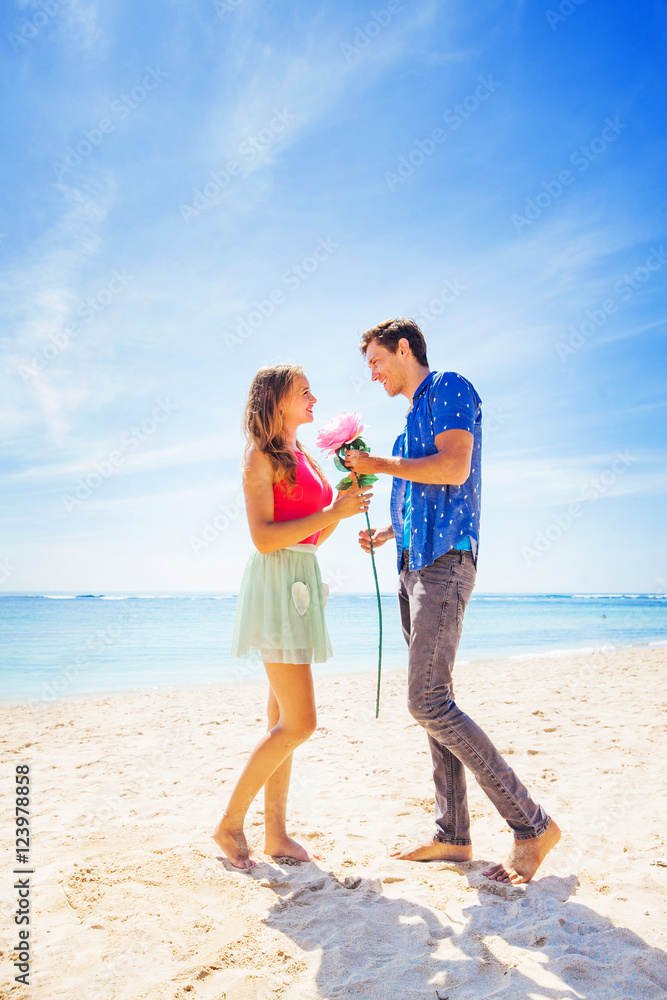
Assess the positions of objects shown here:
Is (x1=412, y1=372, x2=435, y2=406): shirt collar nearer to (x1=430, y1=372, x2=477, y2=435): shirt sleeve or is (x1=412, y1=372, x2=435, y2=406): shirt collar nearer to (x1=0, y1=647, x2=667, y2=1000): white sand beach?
(x1=430, y1=372, x2=477, y2=435): shirt sleeve

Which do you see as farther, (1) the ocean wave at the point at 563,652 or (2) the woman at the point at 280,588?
(1) the ocean wave at the point at 563,652

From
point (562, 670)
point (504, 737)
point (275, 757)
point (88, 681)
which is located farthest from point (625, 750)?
point (88, 681)

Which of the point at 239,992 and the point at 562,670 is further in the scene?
the point at 562,670

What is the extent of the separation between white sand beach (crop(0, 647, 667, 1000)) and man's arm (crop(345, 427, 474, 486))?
67.8 inches

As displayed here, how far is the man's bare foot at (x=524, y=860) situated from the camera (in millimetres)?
2518

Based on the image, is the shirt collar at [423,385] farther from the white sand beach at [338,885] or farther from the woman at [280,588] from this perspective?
the white sand beach at [338,885]

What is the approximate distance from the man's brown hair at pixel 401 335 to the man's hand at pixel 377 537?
2.98 feet

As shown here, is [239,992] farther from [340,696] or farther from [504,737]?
[340,696]

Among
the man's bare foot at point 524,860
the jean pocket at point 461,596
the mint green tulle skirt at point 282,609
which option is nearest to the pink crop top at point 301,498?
the mint green tulle skirt at point 282,609

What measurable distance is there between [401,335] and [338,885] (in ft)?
8.48

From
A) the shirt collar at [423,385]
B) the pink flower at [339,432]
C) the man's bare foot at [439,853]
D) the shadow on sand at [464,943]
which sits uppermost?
the shirt collar at [423,385]

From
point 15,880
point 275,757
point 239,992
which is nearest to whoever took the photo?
point 239,992

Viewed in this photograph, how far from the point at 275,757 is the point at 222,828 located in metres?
0.45

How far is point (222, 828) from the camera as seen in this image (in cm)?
276
